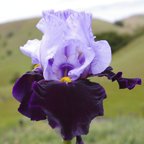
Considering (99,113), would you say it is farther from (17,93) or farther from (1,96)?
(1,96)

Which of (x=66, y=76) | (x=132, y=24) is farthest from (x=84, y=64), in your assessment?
(x=132, y=24)

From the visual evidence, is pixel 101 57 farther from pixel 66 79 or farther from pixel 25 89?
pixel 25 89

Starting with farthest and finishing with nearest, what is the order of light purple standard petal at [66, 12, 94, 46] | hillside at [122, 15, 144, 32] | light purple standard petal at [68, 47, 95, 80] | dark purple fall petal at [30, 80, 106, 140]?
hillside at [122, 15, 144, 32]
light purple standard petal at [66, 12, 94, 46]
light purple standard petal at [68, 47, 95, 80]
dark purple fall petal at [30, 80, 106, 140]

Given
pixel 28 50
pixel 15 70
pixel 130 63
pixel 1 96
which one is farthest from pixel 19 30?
pixel 28 50

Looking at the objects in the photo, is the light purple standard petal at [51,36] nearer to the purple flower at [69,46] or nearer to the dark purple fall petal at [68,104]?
the purple flower at [69,46]

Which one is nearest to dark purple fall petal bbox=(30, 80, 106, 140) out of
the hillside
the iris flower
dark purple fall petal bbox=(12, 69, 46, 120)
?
the iris flower

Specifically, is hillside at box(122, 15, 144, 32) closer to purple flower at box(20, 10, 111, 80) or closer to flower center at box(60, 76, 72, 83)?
purple flower at box(20, 10, 111, 80)
